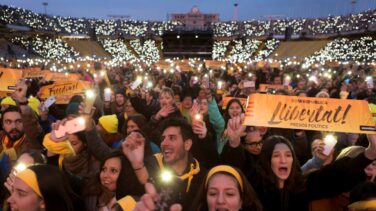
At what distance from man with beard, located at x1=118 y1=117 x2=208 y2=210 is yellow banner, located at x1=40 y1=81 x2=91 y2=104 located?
4747mm

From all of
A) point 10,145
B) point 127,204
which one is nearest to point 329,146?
point 127,204

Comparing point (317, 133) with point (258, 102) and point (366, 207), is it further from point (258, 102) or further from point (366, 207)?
point (366, 207)

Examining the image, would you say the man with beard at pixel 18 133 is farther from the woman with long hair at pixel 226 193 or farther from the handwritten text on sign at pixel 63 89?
the handwritten text on sign at pixel 63 89

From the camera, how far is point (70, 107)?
7.82 meters

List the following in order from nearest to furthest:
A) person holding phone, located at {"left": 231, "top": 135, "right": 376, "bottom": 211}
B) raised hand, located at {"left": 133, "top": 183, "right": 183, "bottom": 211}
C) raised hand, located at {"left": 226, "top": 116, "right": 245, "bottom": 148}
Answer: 1. raised hand, located at {"left": 133, "top": 183, "right": 183, "bottom": 211}
2. person holding phone, located at {"left": 231, "top": 135, "right": 376, "bottom": 211}
3. raised hand, located at {"left": 226, "top": 116, "right": 245, "bottom": 148}

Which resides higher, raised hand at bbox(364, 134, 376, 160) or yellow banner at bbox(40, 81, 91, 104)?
yellow banner at bbox(40, 81, 91, 104)

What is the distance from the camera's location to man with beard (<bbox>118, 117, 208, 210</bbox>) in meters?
4.16

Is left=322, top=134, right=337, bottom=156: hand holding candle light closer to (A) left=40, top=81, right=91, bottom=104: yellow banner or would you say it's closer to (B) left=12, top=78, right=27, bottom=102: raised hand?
(B) left=12, top=78, right=27, bottom=102: raised hand

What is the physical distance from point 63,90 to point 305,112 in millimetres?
5433

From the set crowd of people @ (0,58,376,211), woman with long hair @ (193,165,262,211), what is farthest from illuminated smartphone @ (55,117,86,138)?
woman with long hair @ (193,165,262,211)

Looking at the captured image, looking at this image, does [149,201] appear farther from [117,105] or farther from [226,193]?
[117,105]

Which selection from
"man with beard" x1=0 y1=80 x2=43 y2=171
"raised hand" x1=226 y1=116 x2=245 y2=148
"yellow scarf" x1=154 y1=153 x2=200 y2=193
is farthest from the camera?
"man with beard" x1=0 y1=80 x2=43 y2=171

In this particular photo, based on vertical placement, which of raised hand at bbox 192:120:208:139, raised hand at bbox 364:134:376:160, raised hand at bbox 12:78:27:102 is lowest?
raised hand at bbox 364:134:376:160

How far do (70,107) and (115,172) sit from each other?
153 inches
